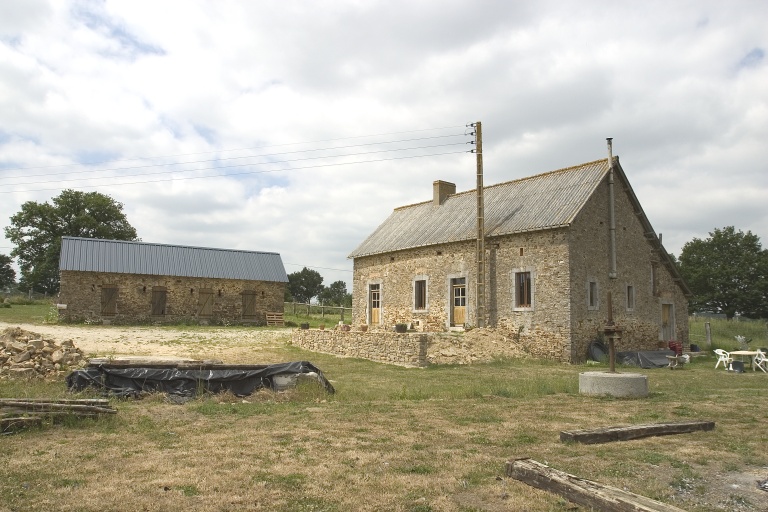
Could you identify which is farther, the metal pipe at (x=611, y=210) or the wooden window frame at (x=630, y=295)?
the wooden window frame at (x=630, y=295)

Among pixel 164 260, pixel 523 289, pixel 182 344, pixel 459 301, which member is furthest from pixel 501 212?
pixel 164 260

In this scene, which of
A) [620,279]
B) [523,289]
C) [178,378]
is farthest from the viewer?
[620,279]

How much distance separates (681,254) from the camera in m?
55.1

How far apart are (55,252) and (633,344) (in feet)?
171

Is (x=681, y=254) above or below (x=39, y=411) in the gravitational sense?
above

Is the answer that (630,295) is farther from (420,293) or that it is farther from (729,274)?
(729,274)

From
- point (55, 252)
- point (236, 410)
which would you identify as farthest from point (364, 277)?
point (55, 252)

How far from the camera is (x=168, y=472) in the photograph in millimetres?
5688

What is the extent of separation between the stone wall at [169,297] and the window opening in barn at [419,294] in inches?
536

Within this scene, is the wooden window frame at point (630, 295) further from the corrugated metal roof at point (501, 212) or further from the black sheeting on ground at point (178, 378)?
the black sheeting on ground at point (178, 378)

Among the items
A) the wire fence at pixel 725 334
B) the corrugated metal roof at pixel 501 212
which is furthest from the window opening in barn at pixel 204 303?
the wire fence at pixel 725 334

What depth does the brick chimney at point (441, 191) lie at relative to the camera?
2895 cm

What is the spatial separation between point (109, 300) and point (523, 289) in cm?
2315

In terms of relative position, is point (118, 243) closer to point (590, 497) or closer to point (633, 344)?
point (633, 344)
